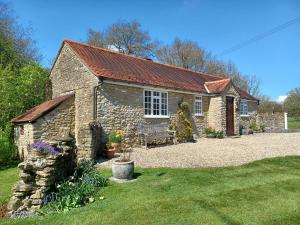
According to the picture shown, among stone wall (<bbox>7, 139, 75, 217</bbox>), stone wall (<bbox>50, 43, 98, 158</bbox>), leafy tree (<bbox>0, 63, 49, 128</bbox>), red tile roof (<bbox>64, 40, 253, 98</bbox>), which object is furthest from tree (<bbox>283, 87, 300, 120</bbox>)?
stone wall (<bbox>7, 139, 75, 217</bbox>)

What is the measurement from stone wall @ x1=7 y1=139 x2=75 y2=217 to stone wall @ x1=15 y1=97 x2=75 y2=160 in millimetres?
5868

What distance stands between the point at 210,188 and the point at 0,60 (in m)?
20.4

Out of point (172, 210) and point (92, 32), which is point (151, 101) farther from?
point (92, 32)

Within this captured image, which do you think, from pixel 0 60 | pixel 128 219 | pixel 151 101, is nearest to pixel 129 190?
pixel 128 219

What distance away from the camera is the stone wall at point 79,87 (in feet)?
38.0

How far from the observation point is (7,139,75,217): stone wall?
6.86 metres

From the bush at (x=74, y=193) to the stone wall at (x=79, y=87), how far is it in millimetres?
3121

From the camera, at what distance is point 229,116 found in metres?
20.9

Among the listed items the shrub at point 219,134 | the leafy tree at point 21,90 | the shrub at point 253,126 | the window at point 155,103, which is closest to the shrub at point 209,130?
the shrub at point 219,134

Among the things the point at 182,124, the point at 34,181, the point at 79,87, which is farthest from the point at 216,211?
the point at 182,124

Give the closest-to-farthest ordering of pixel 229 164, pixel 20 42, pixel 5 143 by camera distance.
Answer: pixel 229 164
pixel 5 143
pixel 20 42

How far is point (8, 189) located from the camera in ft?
29.6

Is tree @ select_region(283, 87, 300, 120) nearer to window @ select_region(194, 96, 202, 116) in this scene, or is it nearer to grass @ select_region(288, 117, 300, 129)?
grass @ select_region(288, 117, 300, 129)

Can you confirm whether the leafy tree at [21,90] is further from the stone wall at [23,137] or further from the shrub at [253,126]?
the shrub at [253,126]
